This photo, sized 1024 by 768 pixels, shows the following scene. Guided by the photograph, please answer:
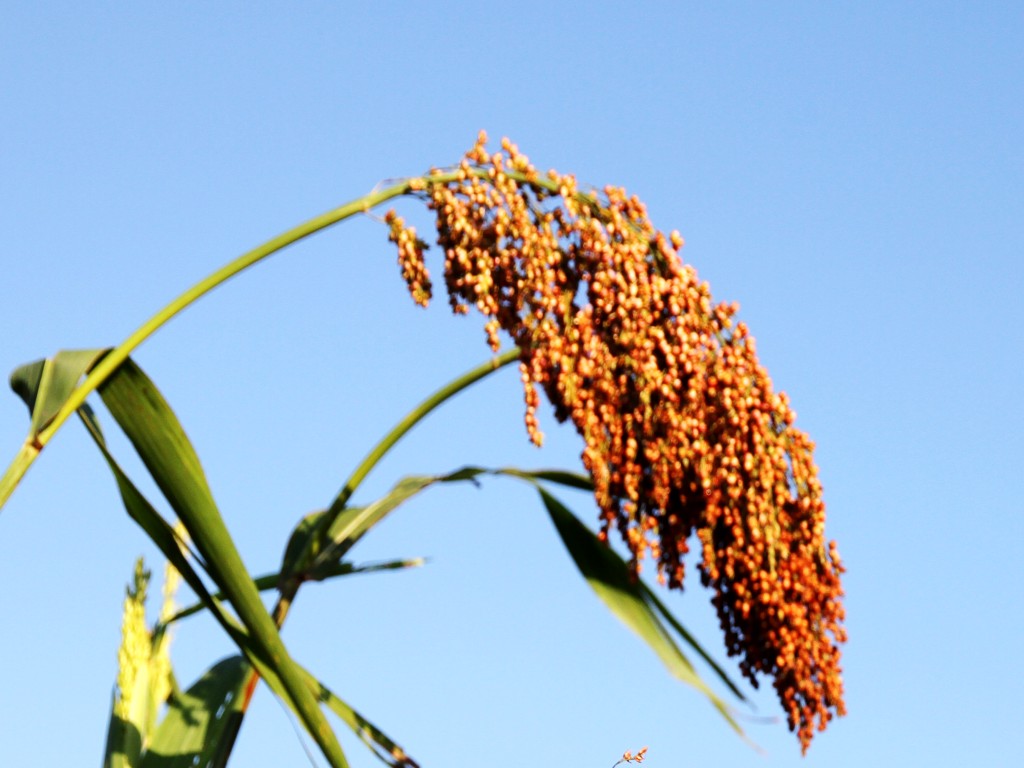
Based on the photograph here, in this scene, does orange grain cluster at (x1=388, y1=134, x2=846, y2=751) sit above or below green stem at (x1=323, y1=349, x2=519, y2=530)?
below

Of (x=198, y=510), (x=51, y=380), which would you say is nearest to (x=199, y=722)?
(x=198, y=510)

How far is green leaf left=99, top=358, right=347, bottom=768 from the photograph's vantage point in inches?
131

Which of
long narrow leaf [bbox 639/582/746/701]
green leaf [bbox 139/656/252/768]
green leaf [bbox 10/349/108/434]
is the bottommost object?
long narrow leaf [bbox 639/582/746/701]

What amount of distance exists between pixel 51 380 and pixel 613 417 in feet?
4.54

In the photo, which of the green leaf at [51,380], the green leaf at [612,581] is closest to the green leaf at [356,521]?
the green leaf at [612,581]

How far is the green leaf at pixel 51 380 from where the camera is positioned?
3352mm

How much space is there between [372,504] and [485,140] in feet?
4.53

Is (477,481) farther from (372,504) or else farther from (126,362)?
(126,362)

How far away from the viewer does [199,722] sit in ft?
13.5

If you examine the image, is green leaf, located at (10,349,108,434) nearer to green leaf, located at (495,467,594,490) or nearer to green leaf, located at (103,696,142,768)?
green leaf, located at (103,696,142,768)

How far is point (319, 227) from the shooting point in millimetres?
3453

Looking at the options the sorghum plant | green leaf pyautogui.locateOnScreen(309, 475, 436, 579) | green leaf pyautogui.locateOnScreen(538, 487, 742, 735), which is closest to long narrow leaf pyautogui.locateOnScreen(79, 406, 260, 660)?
the sorghum plant

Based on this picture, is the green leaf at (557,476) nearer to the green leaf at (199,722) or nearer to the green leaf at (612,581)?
the green leaf at (612,581)

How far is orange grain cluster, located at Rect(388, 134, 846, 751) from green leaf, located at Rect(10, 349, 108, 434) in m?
0.86
